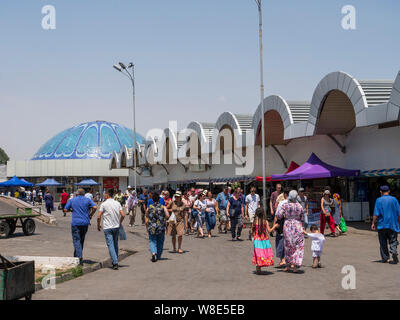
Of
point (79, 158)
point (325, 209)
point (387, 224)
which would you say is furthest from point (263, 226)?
point (79, 158)

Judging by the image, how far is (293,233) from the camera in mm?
10953

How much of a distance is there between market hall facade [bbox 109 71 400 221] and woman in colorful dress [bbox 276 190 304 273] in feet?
29.6

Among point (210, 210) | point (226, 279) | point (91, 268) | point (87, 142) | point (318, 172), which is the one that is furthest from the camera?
point (87, 142)

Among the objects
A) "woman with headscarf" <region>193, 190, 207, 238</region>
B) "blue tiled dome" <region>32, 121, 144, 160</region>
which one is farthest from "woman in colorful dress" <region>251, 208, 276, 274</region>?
"blue tiled dome" <region>32, 121, 144, 160</region>

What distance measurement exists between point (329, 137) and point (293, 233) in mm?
16544

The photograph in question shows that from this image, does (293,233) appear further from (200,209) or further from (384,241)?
(200,209)

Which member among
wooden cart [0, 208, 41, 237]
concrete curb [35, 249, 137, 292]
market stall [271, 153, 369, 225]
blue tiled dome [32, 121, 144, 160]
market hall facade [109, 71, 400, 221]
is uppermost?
blue tiled dome [32, 121, 144, 160]

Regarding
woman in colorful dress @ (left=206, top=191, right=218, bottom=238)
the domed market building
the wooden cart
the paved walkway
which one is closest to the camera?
the paved walkway

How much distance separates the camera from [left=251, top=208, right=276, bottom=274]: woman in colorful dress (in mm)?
10453

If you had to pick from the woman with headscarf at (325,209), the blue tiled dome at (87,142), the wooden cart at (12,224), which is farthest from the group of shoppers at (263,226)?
the blue tiled dome at (87,142)

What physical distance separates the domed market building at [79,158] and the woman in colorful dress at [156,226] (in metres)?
69.7

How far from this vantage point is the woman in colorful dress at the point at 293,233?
10797 millimetres

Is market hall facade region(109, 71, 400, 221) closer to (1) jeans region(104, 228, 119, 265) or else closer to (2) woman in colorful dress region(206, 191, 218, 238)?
(2) woman in colorful dress region(206, 191, 218, 238)

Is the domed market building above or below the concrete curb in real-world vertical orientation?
above
